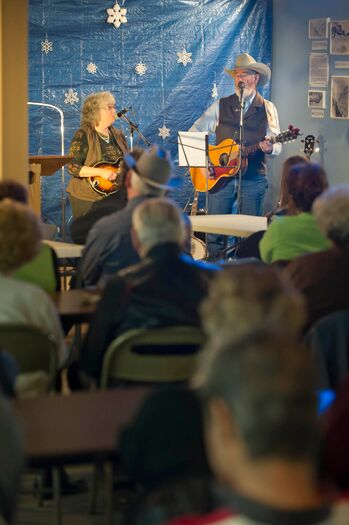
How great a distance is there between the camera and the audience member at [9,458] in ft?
7.89

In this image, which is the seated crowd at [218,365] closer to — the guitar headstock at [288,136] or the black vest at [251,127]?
the guitar headstock at [288,136]

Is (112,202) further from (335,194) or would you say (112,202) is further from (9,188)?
(335,194)

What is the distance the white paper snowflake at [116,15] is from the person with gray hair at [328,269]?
22.9ft

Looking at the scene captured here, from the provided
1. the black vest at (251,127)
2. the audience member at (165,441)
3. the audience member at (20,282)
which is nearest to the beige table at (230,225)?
the black vest at (251,127)

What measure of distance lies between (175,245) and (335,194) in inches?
34.2

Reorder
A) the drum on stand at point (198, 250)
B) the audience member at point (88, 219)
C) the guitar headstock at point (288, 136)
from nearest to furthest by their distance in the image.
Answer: the audience member at point (88, 219), the drum on stand at point (198, 250), the guitar headstock at point (288, 136)

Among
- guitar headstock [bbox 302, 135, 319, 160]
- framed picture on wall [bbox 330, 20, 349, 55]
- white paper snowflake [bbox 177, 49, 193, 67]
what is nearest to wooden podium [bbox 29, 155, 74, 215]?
white paper snowflake [bbox 177, 49, 193, 67]

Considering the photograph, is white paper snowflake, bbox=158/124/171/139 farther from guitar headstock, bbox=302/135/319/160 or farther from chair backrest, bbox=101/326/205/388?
A: chair backrest, bbox=101/326/205/388

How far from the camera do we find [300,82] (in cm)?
1169

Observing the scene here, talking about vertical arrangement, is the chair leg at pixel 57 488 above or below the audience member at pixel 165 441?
below

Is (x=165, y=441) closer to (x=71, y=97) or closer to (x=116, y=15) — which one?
(x=71, y=97)

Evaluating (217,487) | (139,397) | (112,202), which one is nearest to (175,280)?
(139,397)

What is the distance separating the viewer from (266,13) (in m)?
11.8

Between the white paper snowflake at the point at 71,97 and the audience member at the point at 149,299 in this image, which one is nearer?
the audience member at the point at 149,299
